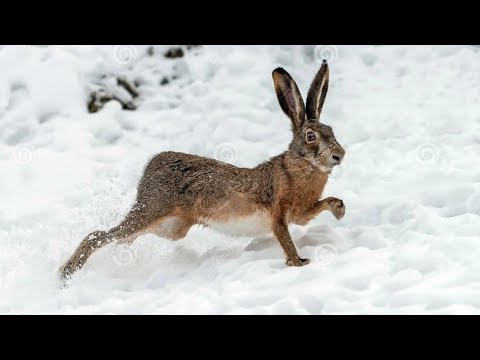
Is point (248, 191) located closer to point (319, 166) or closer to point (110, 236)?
point (319, 166)

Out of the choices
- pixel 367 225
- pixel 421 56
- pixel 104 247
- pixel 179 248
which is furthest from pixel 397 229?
pixel 421 56

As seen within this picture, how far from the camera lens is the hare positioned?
6.86 meters

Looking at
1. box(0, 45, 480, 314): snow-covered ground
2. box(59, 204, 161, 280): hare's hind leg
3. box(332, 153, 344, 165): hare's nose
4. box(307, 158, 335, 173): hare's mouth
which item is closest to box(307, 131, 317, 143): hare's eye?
box(307, 158, 335, 173): hare's mouth

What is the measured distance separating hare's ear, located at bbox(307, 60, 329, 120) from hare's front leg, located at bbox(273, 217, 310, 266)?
1032 millimetres

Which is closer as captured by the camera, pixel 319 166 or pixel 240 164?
pixel 319 166

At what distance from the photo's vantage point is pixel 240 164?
9211 millimetres

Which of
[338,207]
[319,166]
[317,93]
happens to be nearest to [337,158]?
[319,166]

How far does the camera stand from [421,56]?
10.5m

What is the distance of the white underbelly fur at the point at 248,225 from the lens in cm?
705

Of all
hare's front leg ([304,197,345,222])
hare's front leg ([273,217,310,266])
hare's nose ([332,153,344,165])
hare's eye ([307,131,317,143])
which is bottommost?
hare's front leg ([273,217,310,266])

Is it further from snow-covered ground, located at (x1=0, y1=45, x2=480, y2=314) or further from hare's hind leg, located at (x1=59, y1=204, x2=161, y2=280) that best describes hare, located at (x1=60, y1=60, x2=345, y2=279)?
snow-covered ground, located at (x1=0, y1=45, x2=480, y2=314)

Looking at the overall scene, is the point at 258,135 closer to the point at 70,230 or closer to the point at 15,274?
the point at 70,230

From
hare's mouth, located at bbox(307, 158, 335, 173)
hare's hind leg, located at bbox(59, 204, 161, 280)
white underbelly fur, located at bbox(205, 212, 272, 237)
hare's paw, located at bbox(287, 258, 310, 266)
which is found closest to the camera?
hare's paw, located at bbox(287, 258, 310, 266)

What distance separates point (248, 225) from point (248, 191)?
1.04ft
